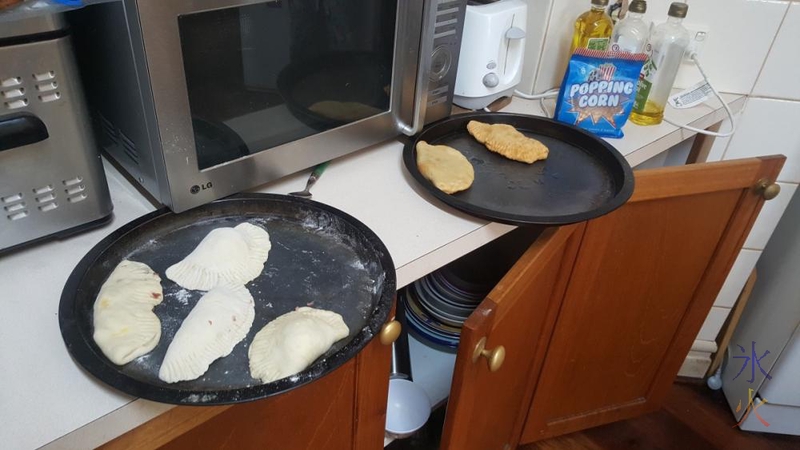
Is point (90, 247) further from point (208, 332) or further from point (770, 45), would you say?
point (770, 45)

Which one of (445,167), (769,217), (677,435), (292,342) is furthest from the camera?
(677,435)

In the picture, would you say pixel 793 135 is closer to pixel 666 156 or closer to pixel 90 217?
pixel 666 156

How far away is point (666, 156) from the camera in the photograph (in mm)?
1246

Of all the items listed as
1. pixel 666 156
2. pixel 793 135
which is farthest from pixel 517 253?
pixel 793 135

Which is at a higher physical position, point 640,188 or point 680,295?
point 640,188

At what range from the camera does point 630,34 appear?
41.0 inches

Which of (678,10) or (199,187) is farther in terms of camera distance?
(678,10)

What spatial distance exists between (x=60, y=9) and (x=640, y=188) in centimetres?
76

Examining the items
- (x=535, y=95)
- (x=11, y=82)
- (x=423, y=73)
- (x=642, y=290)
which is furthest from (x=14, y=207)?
(x=642, y=290)

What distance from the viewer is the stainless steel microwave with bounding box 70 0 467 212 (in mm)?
617

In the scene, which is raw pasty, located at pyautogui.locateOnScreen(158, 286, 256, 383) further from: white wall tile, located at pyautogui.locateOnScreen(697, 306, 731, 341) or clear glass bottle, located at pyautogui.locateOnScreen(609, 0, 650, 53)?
white wall tile, located at pyautogui.locateOnScreen(697, 306, 731, 341)

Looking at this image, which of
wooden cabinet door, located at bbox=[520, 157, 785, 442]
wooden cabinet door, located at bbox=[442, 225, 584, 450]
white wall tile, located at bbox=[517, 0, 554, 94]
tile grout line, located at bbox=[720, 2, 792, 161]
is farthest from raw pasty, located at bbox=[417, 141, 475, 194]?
tile grout line, located at bbox=[720, 2, 792, 161]

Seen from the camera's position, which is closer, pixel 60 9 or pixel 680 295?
pixel 60 9

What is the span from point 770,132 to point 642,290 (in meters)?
0.45
